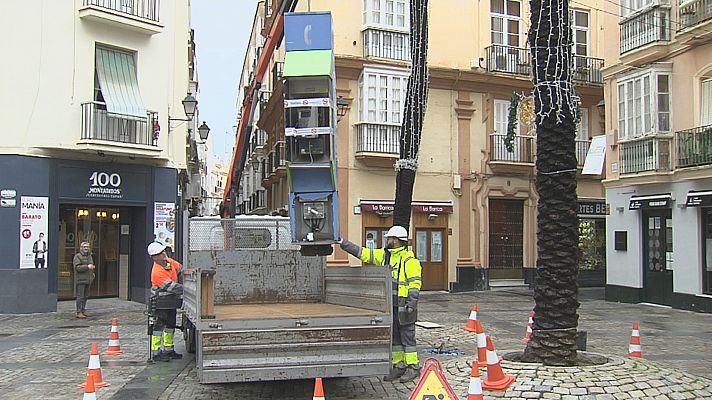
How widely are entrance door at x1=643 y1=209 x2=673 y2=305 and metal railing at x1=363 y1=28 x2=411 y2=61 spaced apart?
9.17m

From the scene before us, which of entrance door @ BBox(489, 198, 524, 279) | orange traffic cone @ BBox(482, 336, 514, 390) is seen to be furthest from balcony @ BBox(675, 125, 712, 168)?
orange traffic cone @ BBox(482, 336, 514, 390)

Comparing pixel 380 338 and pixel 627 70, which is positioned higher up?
pixel 627 70

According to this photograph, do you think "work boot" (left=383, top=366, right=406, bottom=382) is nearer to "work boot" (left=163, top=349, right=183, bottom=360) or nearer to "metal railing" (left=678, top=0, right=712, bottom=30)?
"work boot" (left=163, top=349, right=183, bottom=360)

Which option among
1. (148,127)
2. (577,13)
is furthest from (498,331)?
(577,13)

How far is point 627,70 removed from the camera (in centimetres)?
2134

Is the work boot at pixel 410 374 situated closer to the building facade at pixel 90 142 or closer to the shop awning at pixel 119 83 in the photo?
the building facade at pixel 90 142

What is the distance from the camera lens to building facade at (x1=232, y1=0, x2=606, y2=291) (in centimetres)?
2405

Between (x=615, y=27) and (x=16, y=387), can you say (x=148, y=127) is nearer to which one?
(x=16, y=387)

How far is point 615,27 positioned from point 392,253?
15.5 metres

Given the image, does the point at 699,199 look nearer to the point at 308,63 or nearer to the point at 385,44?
the point at 385,44

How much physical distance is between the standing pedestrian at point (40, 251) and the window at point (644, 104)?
16024mm

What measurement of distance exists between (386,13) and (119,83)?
9.03 meters

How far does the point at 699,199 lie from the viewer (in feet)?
61.5

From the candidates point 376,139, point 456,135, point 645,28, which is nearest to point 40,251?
point 376,139
